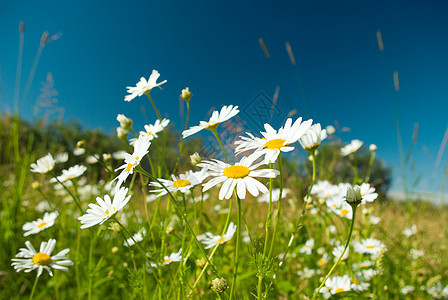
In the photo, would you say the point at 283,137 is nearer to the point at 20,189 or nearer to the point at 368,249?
the point at 368,249

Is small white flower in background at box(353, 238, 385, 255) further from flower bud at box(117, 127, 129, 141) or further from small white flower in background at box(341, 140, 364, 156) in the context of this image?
flower bud at box(117, 127, 129, 141)

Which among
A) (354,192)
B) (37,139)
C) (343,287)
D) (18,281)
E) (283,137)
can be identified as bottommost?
(18,281)

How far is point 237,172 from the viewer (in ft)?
2.18

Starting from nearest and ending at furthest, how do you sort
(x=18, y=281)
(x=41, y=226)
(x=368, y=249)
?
(x=368, y=249)
(x=41, y=226)
(x=18, y=281)

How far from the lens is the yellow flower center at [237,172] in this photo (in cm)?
66

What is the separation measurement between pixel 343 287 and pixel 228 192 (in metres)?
0.79

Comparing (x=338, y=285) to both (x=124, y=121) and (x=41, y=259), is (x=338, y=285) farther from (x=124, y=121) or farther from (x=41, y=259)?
(x=41, y=259)

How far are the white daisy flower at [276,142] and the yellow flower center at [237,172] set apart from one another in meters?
0.04

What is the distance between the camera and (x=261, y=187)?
0.61m

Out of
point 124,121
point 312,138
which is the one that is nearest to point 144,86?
point 124,121

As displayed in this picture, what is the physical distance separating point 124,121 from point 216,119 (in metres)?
0.38

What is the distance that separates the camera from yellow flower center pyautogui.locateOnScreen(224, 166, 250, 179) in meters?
0.66

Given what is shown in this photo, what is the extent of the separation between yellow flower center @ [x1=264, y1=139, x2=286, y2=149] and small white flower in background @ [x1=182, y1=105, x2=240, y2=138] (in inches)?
6.0

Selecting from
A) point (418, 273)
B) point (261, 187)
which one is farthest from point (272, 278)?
point (418, 273)
